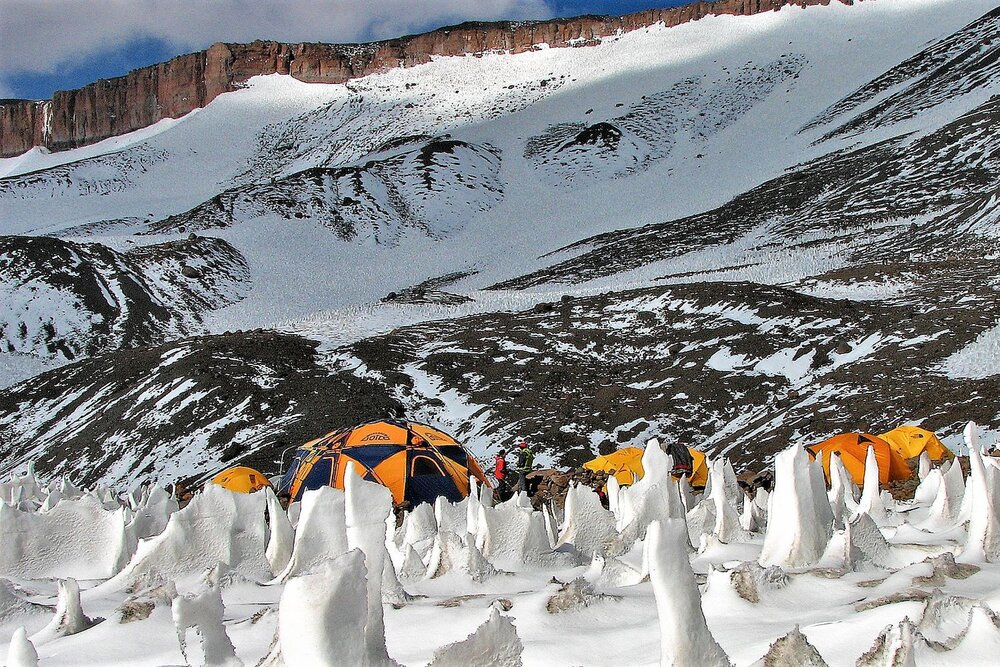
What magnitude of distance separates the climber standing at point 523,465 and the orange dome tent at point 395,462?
90cm

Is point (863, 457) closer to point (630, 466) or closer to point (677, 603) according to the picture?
point (630, 466)

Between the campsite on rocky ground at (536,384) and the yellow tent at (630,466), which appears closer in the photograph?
the campsite on rocky ground at (536,384)

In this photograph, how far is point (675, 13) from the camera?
12638 centimetres

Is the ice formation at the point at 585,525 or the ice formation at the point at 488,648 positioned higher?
the ice formation at the point at 488,648

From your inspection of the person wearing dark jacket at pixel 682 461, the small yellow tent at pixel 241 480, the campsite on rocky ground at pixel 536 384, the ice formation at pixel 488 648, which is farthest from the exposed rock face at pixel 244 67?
the ice formation at pixel 488 648

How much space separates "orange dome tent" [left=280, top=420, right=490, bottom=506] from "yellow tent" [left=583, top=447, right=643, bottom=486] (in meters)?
2.57

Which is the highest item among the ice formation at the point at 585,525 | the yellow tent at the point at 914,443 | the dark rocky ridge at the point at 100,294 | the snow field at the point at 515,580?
the snow field at the point at 515,580

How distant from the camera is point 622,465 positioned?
16984mm

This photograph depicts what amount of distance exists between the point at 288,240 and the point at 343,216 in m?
6.91

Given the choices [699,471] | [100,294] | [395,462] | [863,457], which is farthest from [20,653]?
[100,294]

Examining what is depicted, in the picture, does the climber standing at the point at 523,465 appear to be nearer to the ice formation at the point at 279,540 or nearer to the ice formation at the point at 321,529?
the ice formation at the point at 279,540

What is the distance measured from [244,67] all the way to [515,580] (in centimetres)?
13564

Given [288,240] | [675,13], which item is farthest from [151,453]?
[675,13]

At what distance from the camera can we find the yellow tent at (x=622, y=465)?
54.2 feet
